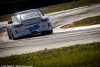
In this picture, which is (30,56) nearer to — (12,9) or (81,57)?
(81,57)

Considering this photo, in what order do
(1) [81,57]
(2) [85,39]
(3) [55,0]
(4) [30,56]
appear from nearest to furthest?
(1) [81,57], (4) [30,56], (2) [85,39], (3) [55,0]

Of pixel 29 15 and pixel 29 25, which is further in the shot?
pixel 29 15

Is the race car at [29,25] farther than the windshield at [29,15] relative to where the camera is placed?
No

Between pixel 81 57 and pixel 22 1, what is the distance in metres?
28.3

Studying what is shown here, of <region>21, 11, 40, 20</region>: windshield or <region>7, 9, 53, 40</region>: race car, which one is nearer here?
<region>7, 9, 53, 40</region>: race car

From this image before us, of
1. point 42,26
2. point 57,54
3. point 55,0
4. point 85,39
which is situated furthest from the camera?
point 55,0

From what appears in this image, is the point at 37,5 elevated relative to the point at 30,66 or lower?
lower

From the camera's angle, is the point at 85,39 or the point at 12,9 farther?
the point at 12,9

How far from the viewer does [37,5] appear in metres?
34.2

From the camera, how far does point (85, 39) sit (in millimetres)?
9945

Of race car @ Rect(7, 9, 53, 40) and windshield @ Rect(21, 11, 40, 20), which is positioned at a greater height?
windshield @ Rect(21, 11, 40, 20)

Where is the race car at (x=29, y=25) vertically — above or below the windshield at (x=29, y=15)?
below

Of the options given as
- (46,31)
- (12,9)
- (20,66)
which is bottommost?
(12,9)

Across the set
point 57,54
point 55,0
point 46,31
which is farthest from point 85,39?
point 55,0
